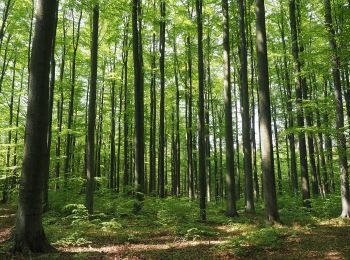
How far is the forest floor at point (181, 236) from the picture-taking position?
7.89 m

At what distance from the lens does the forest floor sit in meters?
7.89

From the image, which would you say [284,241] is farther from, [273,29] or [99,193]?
[273,29]

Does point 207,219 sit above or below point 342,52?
below

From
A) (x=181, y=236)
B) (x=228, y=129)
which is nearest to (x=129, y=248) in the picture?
(x=181, y=236)

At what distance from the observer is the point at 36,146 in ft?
23.4

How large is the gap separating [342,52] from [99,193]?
1504 cm

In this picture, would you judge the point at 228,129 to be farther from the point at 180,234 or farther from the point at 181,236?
the point at 181,236

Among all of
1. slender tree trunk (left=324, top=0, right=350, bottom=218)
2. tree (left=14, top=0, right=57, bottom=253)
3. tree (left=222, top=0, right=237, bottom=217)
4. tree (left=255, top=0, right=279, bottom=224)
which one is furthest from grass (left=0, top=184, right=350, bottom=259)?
tree (left=222, top=0, right=237, bottom=217)

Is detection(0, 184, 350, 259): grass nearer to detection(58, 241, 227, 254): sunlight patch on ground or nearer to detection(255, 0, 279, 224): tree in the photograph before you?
detection(58, 241, 227, 254): sunlight patch on ground

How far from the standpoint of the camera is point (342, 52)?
12.4 metres

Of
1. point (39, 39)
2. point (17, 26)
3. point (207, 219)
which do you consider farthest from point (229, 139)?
point (17, 26)

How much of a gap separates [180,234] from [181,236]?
364mm

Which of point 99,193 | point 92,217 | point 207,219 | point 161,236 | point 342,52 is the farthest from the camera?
point 99,193

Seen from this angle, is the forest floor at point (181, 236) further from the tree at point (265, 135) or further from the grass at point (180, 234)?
the tree at point (265, 135)
